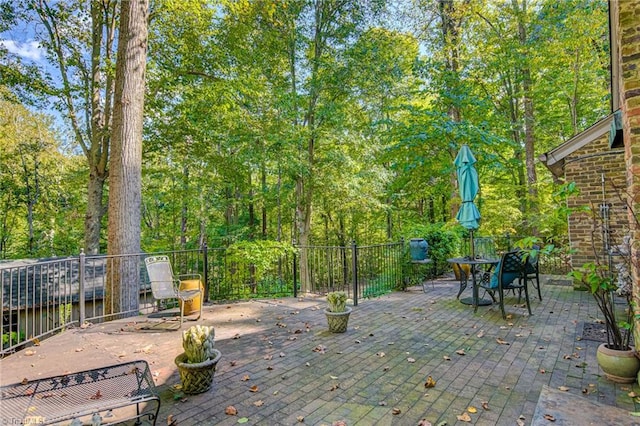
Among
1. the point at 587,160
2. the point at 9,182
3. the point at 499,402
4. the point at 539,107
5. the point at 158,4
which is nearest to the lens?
the point at 499,402

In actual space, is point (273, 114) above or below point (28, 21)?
below

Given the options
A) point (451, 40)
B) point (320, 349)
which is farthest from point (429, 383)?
point (451, 40)

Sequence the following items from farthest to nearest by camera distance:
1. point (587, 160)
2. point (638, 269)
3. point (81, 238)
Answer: point (81, 238) < point (587, 160) < point (638, 269)

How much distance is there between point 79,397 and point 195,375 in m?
0.80

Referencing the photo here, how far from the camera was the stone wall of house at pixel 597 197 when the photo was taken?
6.22 metres

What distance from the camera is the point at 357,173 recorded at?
36.2 ft

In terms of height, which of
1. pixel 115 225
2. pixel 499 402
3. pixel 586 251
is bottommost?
pixel 499 402

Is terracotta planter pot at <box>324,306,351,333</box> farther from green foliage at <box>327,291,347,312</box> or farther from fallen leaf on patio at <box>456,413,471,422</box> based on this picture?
fallen leaf on patio at <box>456,413,471,422</box>

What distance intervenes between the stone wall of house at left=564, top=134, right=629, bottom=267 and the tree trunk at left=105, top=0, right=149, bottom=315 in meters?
8.10

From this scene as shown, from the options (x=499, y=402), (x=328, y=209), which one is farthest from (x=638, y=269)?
(x=328, y=209)

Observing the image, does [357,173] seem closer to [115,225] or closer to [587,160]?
[587,160]

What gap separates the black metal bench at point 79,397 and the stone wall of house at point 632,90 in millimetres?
3912

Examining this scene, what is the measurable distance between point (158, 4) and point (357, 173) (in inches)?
293

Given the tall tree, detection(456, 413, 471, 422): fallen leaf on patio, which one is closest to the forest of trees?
the tall tree
